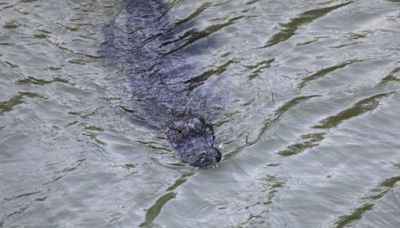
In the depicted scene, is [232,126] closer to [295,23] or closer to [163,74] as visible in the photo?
[163,74]

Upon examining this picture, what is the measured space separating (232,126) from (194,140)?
0.49 meters

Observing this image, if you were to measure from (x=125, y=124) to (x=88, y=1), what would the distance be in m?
3.19

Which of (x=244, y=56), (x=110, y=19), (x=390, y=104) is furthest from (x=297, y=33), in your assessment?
(x=110, y=19)

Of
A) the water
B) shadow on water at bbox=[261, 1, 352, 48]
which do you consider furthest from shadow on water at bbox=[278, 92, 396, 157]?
shadow on water at bbox=[261, 1, 352, 48]

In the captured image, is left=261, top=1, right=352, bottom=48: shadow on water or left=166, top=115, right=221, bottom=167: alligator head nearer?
left=166, top=115, right=221, bottom=167: alligator head

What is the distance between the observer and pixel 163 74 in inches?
280

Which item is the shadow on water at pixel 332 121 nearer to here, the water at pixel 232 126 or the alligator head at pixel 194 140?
the water at pixel 232 126

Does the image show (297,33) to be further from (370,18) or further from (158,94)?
(158,94)

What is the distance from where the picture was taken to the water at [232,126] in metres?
5.29

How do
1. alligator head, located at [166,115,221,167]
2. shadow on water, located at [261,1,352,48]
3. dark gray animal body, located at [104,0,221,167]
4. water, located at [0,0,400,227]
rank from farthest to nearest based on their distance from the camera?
shadow on water, located at [261,1,352,48], dark gray animal body, located at [104,0,221,167], alligator head, located at [166,115,221,167], water, located at [0,0,400,227]

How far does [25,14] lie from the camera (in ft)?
27.9

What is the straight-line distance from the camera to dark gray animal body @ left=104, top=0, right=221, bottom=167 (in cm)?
597

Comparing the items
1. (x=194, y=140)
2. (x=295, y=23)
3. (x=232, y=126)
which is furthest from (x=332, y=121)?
(x=295, y=23)

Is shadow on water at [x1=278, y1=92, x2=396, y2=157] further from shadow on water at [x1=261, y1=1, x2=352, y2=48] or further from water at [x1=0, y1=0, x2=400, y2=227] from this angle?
shadow on water at [x1=261, y1=1, x2=352, y2=48]
